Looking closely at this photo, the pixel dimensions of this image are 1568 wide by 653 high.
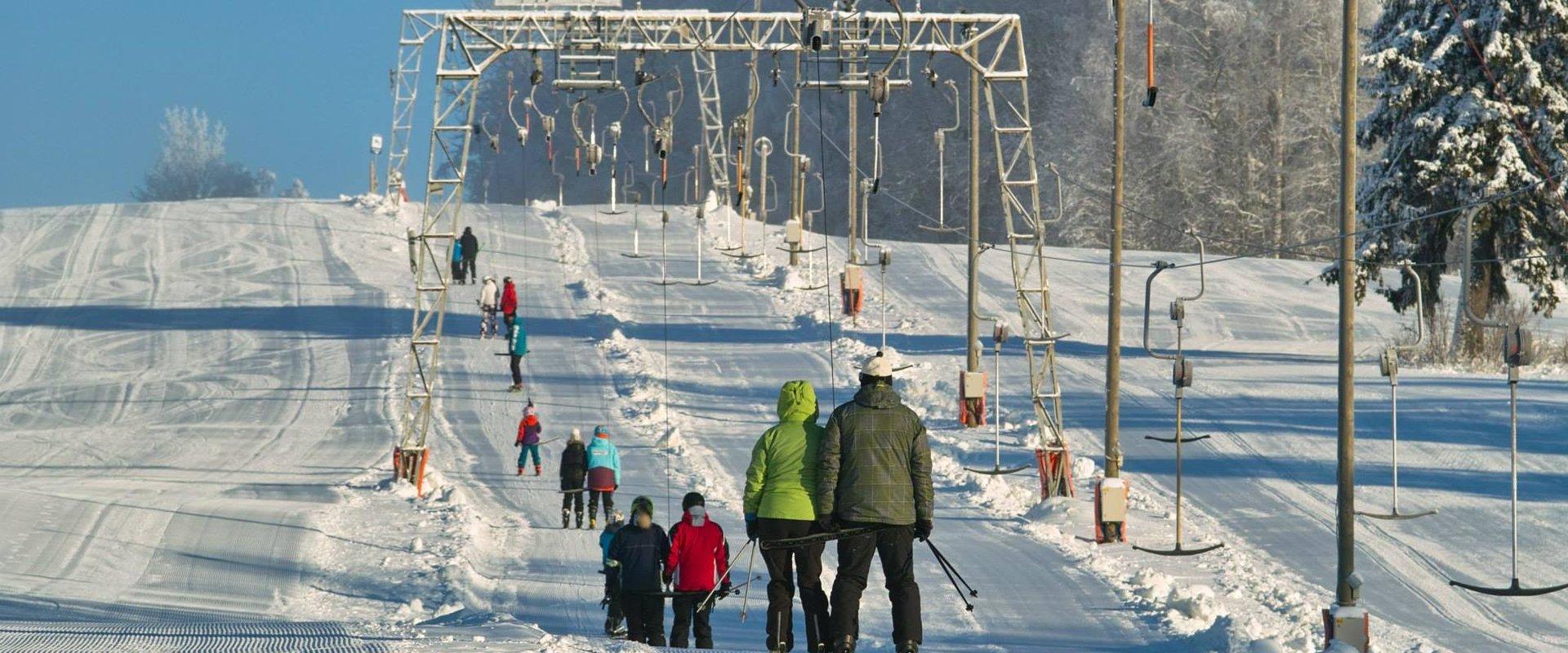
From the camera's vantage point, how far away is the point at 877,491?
1059 centimetres

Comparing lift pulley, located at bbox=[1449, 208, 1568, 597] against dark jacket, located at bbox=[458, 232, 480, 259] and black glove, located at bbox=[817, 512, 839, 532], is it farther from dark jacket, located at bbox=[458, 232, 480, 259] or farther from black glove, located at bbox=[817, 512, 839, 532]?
dark jacket, located at bbox=[458, 232, 480, 259]

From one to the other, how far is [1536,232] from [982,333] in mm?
11477

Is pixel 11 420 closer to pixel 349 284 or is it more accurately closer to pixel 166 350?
pixel 166 350

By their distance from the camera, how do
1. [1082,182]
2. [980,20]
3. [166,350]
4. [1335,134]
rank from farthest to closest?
[1082,182]
[1335,134]
[166,350]
[980,20]

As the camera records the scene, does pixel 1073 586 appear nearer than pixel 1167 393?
Yes

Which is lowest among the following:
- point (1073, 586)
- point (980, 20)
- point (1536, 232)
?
point (1073, 586)

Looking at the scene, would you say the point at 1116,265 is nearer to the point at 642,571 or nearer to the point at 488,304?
the point at 642,571

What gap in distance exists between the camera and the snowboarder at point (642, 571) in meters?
13.5

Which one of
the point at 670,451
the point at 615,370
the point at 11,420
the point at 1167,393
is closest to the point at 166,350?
the point at 11,420

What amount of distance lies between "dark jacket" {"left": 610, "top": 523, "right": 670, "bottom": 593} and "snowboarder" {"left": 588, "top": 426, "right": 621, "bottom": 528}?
896 cm

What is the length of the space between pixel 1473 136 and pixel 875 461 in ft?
101

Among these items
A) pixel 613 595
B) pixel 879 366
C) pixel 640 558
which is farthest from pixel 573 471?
pixel 879 366

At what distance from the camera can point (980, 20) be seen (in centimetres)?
2641

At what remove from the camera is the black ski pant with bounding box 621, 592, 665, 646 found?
534 inches
